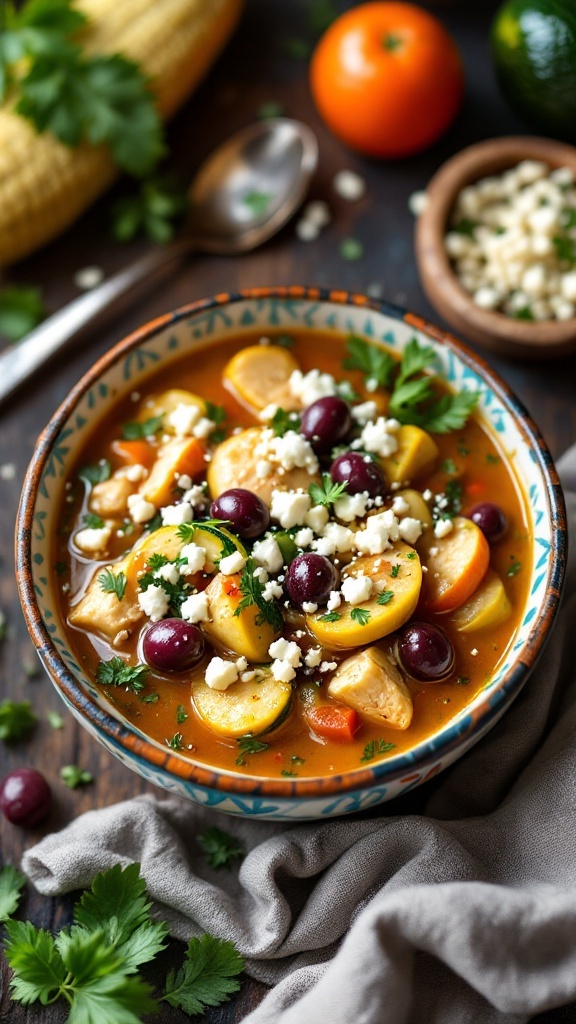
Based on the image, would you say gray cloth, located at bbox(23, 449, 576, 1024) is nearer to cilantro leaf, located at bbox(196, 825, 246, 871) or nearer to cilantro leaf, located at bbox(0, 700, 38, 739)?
cilantro leaf, located at bbox(196, 825, 246, 871)

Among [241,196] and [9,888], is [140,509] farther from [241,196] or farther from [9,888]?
[241,196]

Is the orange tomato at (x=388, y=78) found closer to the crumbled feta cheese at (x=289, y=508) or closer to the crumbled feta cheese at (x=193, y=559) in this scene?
the crumbled feta cheese at (x=289, y=508)

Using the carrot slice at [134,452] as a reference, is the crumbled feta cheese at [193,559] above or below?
below

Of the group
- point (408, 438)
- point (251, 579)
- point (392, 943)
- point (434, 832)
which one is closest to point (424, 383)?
point (408, 438)

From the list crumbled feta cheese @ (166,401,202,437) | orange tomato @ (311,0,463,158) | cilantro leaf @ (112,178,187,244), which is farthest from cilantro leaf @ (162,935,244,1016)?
orange tomato @ (311,0,463,158)

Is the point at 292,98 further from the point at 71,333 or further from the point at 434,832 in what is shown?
the point at 434,832

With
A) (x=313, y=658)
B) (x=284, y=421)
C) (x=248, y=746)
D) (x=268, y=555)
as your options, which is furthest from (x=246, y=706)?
(x=284, y=421)

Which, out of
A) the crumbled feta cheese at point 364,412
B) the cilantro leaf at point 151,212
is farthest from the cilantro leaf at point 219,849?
the cilantro leaf at point 151,212
